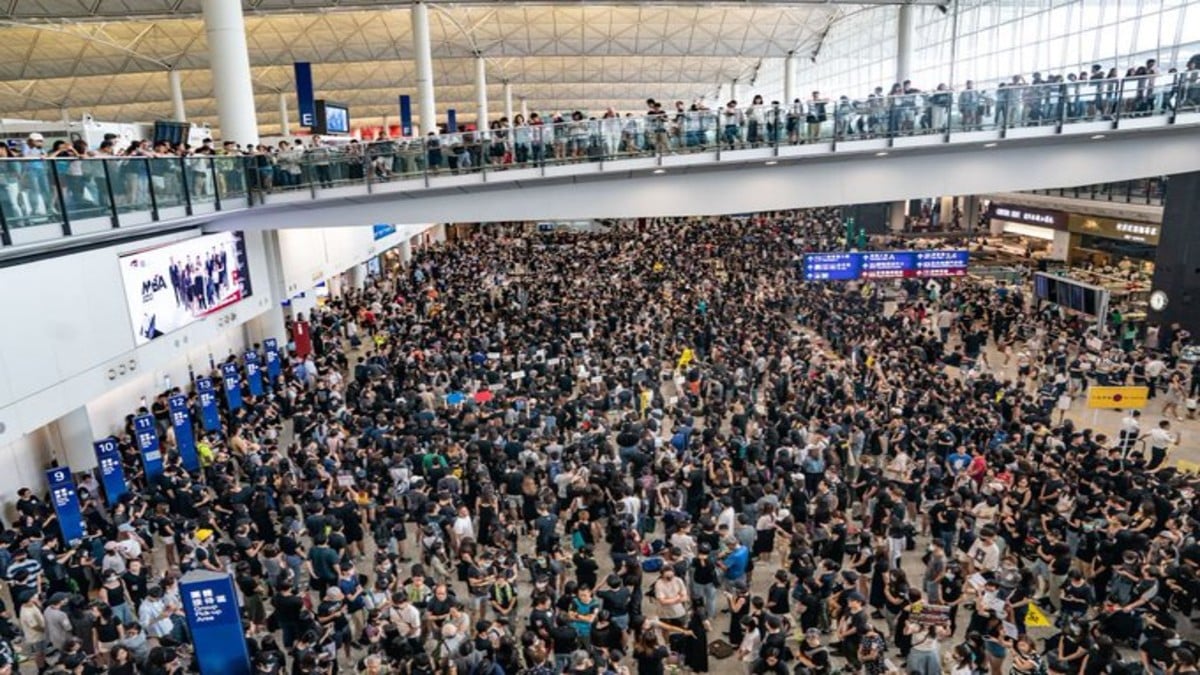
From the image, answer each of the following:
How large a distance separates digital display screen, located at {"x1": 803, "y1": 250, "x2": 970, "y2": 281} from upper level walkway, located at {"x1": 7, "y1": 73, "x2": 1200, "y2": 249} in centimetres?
181

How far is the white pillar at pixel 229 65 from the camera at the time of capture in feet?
63.7

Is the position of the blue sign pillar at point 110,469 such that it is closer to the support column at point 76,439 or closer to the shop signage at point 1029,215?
the support column at point 76,439

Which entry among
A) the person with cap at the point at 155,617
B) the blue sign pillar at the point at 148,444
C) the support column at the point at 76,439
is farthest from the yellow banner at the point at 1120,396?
the support column at the point at 76,439

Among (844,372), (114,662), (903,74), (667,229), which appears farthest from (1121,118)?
(667,229)

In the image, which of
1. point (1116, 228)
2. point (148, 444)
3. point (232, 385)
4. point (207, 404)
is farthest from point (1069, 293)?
point (148, 444)

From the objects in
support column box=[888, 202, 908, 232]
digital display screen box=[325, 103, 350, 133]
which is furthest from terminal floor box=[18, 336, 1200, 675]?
support column box=[888, 202, 908, 232]

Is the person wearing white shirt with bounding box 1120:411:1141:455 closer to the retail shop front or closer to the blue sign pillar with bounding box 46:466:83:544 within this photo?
the retail shop front

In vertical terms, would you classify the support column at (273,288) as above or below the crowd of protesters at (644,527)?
above

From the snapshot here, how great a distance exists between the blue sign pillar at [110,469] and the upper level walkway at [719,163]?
5288 mm

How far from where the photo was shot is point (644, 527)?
11.7 m

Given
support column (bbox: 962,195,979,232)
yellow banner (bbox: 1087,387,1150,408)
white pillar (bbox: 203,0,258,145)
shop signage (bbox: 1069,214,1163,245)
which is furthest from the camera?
support column (bbox: 962,195,979,232)

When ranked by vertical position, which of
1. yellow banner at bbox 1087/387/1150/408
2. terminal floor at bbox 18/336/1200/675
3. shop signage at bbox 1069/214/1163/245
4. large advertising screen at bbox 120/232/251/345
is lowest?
terminal floor at bbox 18/336/1200/675

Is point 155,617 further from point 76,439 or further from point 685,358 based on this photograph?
point 685,358

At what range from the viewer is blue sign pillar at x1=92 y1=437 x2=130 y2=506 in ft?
44.0
